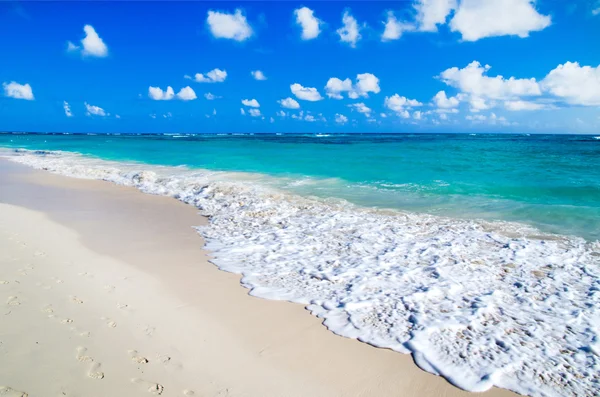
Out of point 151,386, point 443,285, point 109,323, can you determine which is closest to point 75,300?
point 109,323

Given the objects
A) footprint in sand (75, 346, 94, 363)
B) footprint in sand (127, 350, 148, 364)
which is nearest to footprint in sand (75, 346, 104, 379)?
footprint in sand (75, 346, 94, 363)

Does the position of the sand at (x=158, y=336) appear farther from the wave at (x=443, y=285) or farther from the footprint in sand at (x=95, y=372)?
the wave at (x=443, y=285)

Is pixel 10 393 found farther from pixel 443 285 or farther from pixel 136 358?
pixel 443 285

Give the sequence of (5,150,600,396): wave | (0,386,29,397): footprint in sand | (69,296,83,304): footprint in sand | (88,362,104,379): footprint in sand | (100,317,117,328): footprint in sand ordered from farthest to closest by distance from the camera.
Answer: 1. (69,296,83,304): footprint in sand
2. (100,317,117,328): footprint in sand
3. (5,150,600,396): wave
4. (88,362,104,379): footprint in sand
5. (0,386,29,397): footprint in sand

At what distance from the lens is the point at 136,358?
12.2 ft

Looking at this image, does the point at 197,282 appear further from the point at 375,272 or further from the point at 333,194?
the point at 333,194

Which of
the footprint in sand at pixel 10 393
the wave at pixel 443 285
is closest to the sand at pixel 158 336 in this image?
the footprint in sand at pixel 10 393

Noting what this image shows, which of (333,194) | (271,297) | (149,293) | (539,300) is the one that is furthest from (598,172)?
(149,293)

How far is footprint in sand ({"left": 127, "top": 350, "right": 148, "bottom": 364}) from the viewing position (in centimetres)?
366

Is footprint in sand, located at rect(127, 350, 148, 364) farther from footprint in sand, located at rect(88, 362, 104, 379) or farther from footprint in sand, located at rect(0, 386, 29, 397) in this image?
footprint in sand, located at rect(0, 386, 29, 397)

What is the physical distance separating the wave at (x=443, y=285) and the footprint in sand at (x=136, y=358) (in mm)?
1978

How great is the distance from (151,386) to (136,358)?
1.65 feet

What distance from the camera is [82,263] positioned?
627cm

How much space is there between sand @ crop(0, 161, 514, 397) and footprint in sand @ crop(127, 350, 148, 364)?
10 mm
